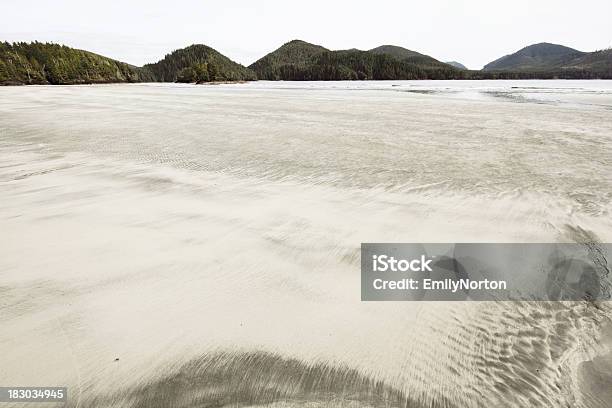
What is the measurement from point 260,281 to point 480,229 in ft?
9.35

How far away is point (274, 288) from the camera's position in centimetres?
315

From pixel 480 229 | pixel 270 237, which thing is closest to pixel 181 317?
pixel 270 237

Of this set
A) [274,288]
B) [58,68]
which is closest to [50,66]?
[58,68]

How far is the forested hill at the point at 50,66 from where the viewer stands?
13400 cm

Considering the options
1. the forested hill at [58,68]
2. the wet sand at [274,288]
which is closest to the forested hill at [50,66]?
the forested hill at [58,68]

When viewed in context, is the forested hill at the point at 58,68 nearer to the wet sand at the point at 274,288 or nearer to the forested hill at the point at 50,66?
the forested hill at the point at 50,66

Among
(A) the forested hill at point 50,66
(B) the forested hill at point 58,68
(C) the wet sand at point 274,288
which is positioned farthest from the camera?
(B) the forested hill at point 58,68

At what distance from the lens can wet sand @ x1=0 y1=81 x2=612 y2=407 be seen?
86.7 inches

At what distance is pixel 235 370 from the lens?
7.52 ft

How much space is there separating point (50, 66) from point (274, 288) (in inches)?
7477

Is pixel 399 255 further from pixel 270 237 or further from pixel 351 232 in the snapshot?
pixel 270 237

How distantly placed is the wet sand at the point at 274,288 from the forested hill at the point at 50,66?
167 meters

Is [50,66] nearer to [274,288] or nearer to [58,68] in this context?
[58,68]

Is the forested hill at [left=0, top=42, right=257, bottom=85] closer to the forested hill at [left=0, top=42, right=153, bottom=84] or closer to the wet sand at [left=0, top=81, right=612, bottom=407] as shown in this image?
the forested hill at [left=0, top=42, right=153, bottom=84]
